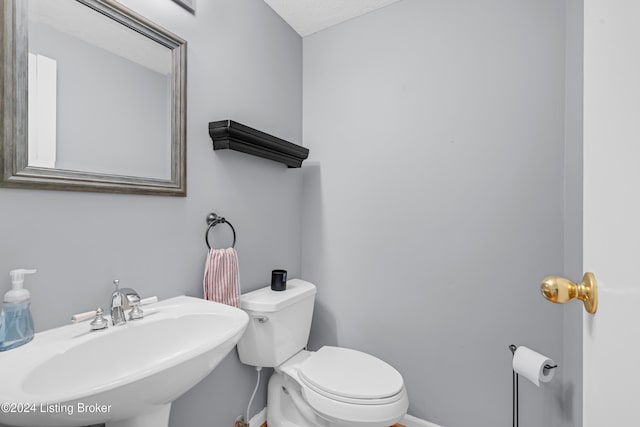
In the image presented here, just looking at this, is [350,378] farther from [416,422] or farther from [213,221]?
[213,221]

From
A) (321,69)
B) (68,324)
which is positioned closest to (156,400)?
(68,324)

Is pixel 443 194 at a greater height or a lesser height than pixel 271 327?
greater

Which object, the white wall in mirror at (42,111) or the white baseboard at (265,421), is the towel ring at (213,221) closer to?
the white wall in mirror at (42,111)

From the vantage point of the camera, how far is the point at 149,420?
80cm

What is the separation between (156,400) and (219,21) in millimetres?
1491

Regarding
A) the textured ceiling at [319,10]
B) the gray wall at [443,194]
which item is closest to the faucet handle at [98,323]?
the gray wall at [443,194]

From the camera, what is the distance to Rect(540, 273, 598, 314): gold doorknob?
424 millimetres

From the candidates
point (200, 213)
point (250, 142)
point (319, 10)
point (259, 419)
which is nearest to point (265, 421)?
point (259, 419)

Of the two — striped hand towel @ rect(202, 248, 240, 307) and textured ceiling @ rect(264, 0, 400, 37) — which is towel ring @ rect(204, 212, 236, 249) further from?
A: textured ceiling @ rect(264, 0, 400, 37)

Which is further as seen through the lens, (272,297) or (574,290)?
(272,297)
